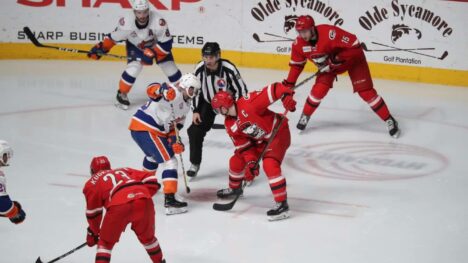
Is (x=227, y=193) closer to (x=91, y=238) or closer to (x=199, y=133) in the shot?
(x=199, y=133)

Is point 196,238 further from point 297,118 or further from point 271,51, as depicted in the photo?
point 271,51

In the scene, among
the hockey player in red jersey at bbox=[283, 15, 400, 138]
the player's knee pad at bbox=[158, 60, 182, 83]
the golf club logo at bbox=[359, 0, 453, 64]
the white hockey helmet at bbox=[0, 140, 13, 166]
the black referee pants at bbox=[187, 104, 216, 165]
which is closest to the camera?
the white hockey helmet at bbox=[0, 140, 13, 166]

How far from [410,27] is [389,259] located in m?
4.92

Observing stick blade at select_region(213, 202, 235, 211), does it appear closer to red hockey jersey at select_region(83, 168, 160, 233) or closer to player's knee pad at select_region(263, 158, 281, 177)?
player's knee pad at select_region(263, 158, 281, 177)

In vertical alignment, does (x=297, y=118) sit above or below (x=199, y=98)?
below

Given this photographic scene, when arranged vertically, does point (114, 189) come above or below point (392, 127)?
above

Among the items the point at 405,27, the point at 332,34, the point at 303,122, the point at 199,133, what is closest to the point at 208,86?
the point at 199,133

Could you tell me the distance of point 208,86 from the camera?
632 centimetres

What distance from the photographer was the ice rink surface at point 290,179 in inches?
199

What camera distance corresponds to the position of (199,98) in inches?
254

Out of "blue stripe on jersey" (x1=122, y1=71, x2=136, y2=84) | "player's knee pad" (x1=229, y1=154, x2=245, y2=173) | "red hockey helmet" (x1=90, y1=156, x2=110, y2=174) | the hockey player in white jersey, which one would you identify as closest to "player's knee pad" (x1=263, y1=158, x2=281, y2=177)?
"player's knee pad" (x1=229, y1=154, x2=245, y2=173)

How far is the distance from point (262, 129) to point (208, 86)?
0.90 meters

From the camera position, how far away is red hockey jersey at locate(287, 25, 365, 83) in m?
7.11

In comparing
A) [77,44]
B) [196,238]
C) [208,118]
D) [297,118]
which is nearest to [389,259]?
[196,238]
